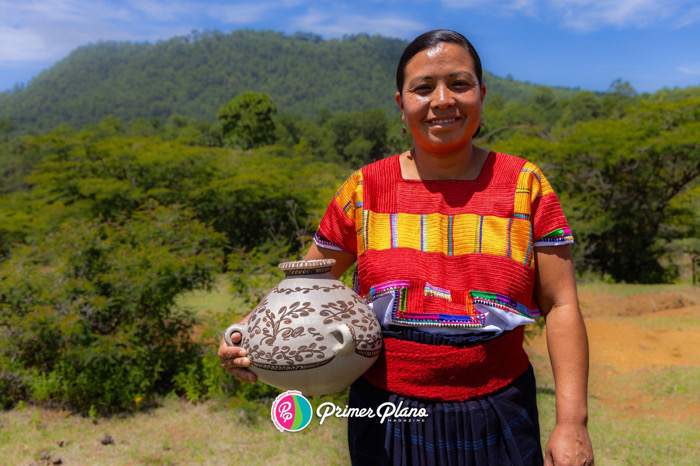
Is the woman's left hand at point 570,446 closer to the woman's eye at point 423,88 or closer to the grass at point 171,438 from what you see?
the woman's eye at point 423,88

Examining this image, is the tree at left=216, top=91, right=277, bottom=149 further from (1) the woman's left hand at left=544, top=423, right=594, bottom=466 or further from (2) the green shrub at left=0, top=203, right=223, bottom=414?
(1) the woman's left hand at left=544, top=423, right=594, bottom=466

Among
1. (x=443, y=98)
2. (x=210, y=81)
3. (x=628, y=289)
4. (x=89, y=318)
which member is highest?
(x=210, y=81)

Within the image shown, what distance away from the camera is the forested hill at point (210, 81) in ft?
351

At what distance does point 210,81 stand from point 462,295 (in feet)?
456

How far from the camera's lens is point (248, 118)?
28.2 m

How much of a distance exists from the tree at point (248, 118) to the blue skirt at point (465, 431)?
2687 centimetres

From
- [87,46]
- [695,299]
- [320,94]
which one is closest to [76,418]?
[695,299]

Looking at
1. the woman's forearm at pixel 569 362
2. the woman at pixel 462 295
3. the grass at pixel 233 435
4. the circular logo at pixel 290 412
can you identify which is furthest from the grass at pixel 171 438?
the woman's forearm at pixel 569 362

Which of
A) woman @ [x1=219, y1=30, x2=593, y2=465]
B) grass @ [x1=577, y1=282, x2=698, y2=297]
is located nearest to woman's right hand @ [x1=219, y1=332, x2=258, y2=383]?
Result: woman @ [x1=219, y1=30, x2=593, y2=465]

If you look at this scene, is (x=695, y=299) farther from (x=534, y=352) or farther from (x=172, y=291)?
(x=172, y=291)

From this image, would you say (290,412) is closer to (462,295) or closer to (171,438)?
(462,295)

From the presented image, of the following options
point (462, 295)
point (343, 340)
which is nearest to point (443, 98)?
point (462, 295)

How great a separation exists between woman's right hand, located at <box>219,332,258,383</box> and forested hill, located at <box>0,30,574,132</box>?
96120mm

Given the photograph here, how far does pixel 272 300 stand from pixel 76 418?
13.3 ft
